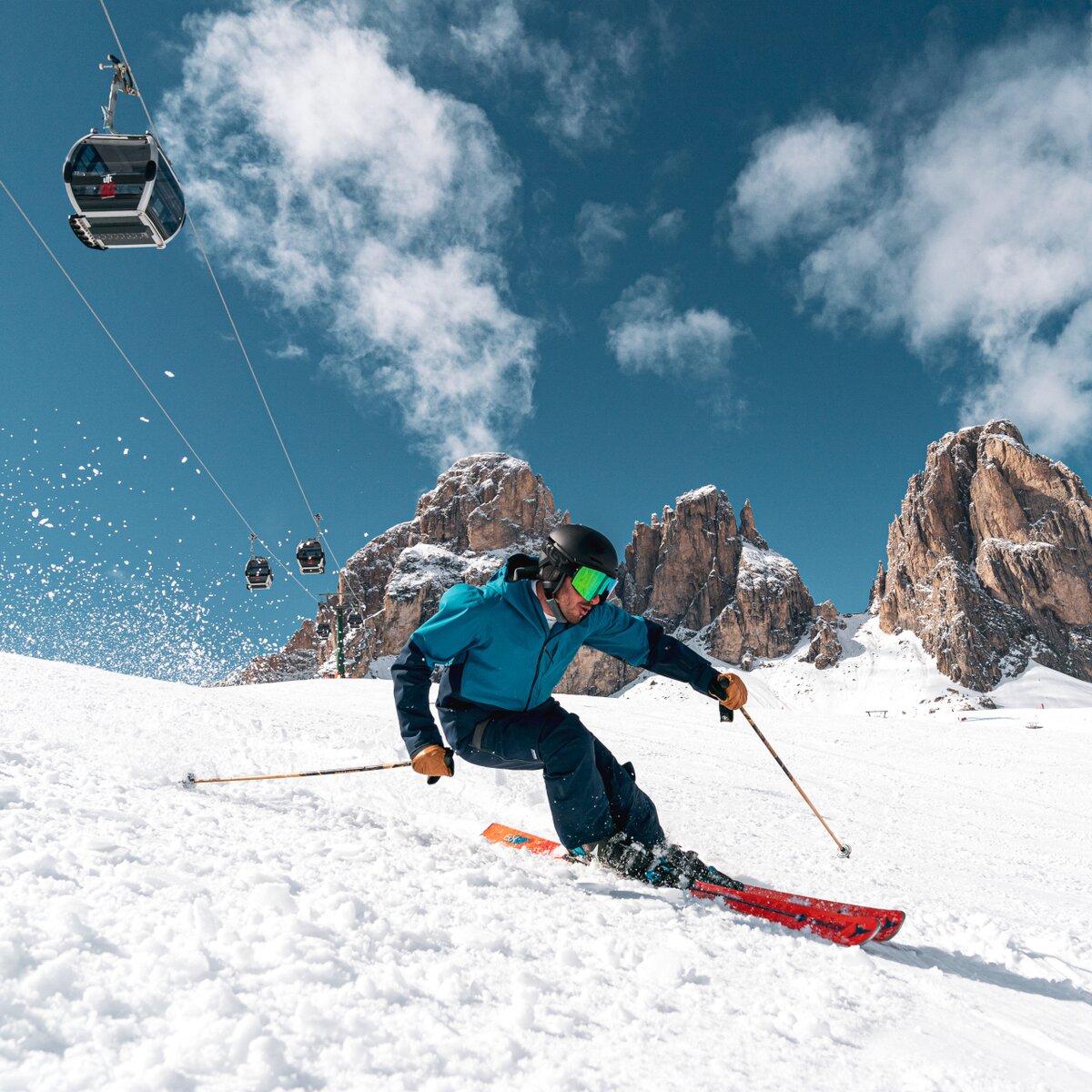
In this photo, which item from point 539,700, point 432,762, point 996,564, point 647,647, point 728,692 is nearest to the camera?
point 432,762

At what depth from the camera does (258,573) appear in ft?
104

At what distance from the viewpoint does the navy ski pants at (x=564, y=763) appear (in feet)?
10.3

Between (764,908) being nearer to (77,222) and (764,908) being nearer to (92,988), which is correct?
(92,988)

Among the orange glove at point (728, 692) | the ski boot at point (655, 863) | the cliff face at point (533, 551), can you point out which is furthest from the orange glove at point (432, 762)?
the cliff face at point (533, 551)

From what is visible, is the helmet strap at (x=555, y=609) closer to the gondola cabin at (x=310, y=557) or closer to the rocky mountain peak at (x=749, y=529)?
the gondola cabin at (x=310, y=557)

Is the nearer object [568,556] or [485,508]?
[568,556]

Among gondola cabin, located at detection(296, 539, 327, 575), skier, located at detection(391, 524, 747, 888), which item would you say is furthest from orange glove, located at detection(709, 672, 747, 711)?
gondola cabin, located at detection(296, 539, 327, 575)

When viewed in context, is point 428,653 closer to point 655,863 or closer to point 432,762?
point 432,762

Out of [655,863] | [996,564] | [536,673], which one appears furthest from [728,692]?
[996,564]

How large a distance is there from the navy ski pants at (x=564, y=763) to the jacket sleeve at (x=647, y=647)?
636 mm

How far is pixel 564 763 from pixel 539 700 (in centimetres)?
39

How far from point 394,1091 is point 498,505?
158544 mm

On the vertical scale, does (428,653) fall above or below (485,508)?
below

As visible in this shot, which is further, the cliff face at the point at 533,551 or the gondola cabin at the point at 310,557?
the cliff face at the point at 533,551
